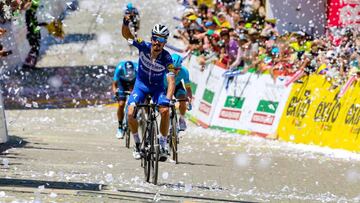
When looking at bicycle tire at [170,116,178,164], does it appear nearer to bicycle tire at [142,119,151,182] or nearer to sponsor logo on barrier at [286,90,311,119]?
bicycle tire at [142,119,151,182]

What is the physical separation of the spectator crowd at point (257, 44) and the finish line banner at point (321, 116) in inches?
10.9

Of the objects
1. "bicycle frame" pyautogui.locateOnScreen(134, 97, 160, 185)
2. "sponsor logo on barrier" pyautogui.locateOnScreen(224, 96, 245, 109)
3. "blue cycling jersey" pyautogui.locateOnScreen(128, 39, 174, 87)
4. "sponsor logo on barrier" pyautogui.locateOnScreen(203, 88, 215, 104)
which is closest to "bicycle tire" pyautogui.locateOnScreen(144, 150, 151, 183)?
"bicycle frame" pyautogui.locateOnScreen(134, 97, 160, 185)

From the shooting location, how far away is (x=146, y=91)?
516 inches

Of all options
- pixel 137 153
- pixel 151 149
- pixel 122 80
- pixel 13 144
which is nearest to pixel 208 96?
pixel 122 80

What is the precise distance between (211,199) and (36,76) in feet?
72.4

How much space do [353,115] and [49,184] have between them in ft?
22.6

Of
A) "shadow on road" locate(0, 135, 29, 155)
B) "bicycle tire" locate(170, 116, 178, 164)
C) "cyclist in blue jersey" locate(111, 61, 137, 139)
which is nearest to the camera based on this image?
"bicycle tire" locate(170, 116, 178, 164)

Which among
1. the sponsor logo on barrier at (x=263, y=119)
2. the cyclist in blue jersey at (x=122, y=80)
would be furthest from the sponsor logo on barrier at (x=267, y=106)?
the cyclist in blue jersey at (x=122, y=80)

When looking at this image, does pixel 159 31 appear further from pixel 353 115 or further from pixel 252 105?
pixel 252 105

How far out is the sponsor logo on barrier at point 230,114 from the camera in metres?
21.5

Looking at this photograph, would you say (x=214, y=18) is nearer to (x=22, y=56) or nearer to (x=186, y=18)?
(x=186, y=18)

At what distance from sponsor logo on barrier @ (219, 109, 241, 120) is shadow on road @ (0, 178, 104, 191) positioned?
9719 mm

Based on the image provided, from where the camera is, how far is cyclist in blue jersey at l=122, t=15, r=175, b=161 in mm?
12633

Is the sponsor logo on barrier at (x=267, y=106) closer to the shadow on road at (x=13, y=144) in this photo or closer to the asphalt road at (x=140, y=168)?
the asphalt road at (x=140, y=168)
